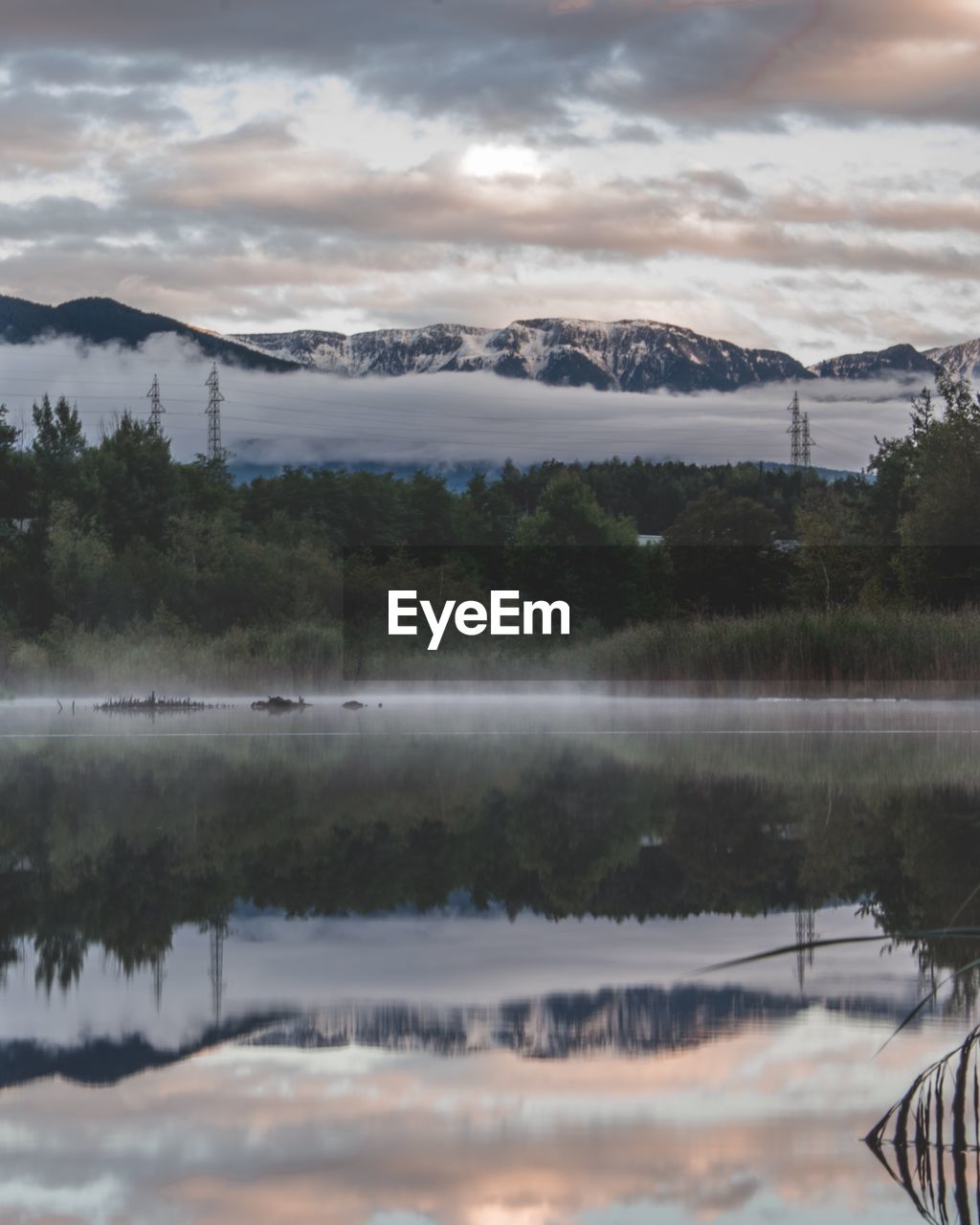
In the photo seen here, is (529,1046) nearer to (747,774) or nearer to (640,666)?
(747,774)

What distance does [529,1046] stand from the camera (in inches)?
213

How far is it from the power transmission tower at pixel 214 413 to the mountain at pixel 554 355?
102687 mm

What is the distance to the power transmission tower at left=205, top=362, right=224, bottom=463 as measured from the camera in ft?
229

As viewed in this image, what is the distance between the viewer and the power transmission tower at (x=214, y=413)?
69.8 meters

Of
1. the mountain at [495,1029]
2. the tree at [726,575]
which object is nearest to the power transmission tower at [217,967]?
the mountain at [495,1029]

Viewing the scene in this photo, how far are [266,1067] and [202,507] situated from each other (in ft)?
169

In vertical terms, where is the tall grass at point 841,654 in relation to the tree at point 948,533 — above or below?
below

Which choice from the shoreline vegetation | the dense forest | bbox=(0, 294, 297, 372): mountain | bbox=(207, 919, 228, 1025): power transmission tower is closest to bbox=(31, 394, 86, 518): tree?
the dense forest

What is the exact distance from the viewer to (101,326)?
178m

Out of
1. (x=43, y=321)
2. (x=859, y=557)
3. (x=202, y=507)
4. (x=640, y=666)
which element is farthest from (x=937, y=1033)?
(x=43, y=321)

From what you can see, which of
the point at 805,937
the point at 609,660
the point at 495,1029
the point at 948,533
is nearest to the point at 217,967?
the point at 495,1029

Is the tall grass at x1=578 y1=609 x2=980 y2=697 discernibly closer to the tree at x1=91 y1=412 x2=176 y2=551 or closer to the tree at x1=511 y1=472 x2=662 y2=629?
the tree at x1=511 y1=472 x2=662 y2=629

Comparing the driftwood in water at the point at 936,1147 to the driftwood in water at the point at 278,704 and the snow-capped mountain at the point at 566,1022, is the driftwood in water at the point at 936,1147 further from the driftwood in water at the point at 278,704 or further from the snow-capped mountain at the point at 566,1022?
the driftwood in water at the point at 278,704

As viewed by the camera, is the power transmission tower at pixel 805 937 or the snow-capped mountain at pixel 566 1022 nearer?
the snow-capped mountain at pixel 566 1022
